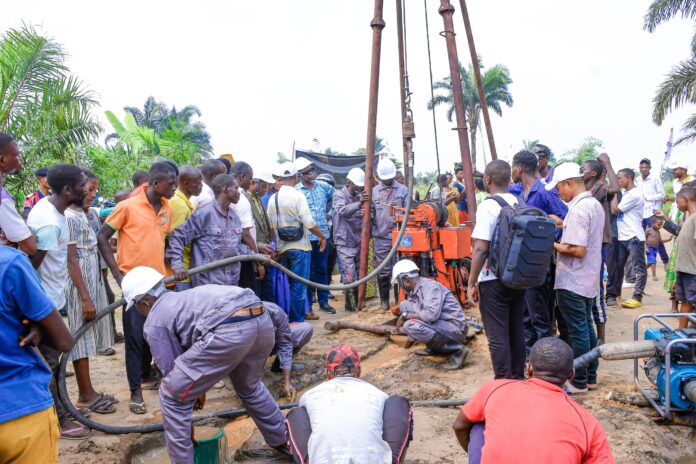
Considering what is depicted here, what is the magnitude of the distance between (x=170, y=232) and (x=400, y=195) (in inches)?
149

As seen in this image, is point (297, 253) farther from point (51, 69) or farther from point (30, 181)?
point (51, 69)

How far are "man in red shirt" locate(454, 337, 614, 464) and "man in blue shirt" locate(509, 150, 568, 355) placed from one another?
2860mm

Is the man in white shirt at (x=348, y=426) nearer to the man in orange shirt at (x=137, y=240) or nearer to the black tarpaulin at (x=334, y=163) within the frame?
the man in orange shirt at (x=137, y=240)

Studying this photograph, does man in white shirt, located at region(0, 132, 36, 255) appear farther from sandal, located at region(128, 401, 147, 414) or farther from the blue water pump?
the blue water pump

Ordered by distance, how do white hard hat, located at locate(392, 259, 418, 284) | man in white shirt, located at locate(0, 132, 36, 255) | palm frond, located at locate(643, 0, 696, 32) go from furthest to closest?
palm frond, located at locate(643, 0, 696, 32)
white hard hat, located at locate(392, 259, 418, 284)
man in white shirt, located at locate(0, 132, 36, 255)

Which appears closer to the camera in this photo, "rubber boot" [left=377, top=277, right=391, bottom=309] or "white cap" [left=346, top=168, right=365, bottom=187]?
"rubber boot" [left=377, top=277, right=391, bottom=309]

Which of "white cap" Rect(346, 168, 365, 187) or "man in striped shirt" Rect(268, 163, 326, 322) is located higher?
"white cap" Rect(346, 168, 365, 187)

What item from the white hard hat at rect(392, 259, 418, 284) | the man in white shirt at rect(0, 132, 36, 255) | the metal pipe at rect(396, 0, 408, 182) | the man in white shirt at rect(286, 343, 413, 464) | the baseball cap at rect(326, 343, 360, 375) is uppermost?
the metal pipe at rect(396, 0, 408, 182)

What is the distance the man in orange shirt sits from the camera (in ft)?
14.3

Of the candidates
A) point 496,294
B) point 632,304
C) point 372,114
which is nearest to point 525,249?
point 496,294

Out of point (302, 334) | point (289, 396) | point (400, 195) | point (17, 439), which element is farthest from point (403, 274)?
point (17, 439)

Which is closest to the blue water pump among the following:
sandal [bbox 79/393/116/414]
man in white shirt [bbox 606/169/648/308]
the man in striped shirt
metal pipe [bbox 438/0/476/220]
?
metal pipe [bbox 438/0/476/220]

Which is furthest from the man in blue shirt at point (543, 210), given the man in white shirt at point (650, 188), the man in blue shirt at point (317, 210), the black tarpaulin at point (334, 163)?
the black tarpaulin at point (334, 163)

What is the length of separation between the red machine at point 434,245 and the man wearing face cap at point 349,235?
1.19 metres
